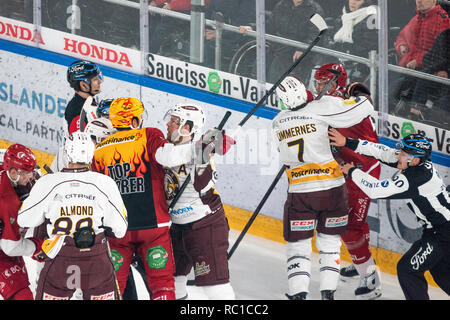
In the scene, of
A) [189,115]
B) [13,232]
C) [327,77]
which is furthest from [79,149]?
[327,77]

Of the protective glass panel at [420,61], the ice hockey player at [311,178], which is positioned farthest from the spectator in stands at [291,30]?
the ice hockey player at [311,178]

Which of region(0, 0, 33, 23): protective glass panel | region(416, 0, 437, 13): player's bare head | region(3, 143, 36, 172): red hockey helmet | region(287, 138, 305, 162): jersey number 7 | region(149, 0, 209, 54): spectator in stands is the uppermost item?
region(0, 0, 33, 23): protective glass panel

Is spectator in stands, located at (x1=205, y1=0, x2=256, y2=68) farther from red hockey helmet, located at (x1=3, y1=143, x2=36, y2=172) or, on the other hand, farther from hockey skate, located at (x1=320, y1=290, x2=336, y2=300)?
red hockey helmet, located at (x1=3, y1=143, x2=36, y2=172)

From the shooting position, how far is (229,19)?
22.7ft

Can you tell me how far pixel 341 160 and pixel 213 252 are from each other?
1.14 metres

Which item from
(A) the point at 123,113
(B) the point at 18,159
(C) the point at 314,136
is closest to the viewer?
(B) the point at 18,159

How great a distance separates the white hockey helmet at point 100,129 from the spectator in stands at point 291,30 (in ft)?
6.36

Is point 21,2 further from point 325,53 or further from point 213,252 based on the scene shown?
point 213,252

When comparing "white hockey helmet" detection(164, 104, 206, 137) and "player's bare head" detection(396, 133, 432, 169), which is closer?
"white hockey helmet" detection(164, 104, 206, 137)

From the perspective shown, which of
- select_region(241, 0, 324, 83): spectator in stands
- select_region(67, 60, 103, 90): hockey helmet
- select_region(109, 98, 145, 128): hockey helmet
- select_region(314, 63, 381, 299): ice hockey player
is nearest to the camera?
select_region(109, 98, 145, 128): hockey helmet

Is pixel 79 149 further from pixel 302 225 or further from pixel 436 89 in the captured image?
pixel 436 89

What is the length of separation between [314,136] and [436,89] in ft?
3.99

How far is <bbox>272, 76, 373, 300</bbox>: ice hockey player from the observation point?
525 cm

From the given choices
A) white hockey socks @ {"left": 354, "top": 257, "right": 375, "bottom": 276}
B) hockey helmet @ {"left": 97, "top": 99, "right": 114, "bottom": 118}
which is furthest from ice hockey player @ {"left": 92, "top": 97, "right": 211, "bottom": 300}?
white hockey socks @ {"left": 354, "top": 257, "right": 375, "bottom": 276}
